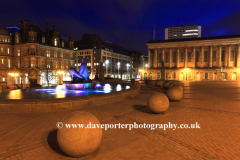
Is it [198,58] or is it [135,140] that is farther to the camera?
[198,58]

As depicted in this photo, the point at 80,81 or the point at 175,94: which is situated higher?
the point at 80,81

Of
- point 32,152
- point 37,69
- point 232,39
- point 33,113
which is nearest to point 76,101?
point 33,113

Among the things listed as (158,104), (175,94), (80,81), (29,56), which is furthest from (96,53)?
(158,104)

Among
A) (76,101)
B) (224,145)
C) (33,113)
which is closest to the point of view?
(224,145)

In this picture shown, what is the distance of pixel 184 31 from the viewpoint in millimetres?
165250

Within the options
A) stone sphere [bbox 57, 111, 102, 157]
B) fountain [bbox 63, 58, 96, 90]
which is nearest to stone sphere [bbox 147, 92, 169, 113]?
stone sphere [bbox 57, 111, 102, 157]

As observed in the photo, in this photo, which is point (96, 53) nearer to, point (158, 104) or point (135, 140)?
point (158, 104)

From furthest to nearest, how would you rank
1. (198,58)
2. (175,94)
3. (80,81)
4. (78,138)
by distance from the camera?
(198,58) < (80,81) < (175,94) < (78,138)

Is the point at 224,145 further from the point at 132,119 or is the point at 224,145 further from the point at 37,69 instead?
the point at 37,69

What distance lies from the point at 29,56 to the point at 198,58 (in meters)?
71.5

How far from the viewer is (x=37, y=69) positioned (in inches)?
2089

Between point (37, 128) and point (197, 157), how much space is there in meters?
6.32

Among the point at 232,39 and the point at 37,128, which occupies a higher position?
the point at 232,39

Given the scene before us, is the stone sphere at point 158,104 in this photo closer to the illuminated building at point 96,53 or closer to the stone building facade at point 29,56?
the stone building facade at point 29,56
